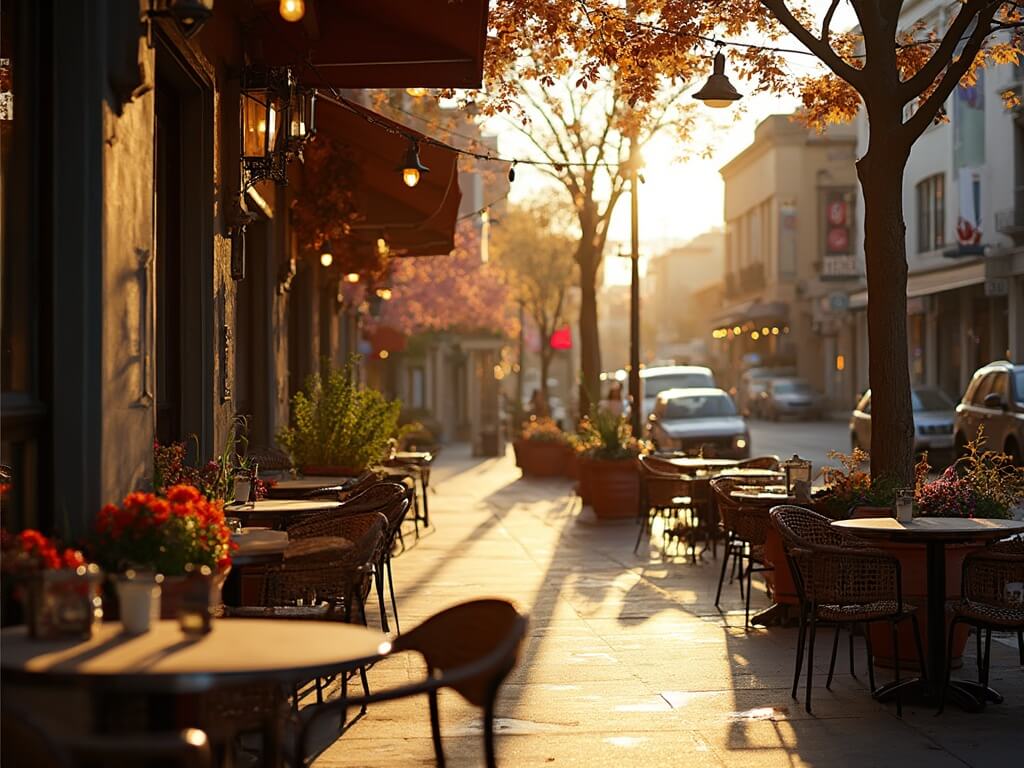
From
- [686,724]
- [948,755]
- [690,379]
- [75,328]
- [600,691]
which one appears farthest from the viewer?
[690,379]

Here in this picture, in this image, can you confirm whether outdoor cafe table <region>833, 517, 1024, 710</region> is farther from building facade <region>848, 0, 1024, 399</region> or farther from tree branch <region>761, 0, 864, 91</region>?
building facade <region>848, 0, 1024, 399</region>

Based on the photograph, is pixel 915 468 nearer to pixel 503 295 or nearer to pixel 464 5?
pixel 464 5

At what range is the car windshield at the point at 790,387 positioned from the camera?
5562 cm

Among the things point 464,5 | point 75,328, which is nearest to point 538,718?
point 75,328

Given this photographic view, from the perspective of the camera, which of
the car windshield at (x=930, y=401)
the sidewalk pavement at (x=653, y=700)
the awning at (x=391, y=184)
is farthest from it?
the car windshield at (x=930, y=401)

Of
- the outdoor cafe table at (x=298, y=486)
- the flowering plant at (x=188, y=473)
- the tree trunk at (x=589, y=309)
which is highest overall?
the tree trunk at (x=589, y=309)

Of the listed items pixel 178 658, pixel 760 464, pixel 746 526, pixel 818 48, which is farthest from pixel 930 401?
pixel 178 658

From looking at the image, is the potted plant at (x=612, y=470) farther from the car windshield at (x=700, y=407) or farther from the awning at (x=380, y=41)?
→ the awning at (x=380, y=41)

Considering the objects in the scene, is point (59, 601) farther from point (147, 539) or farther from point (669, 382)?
point (669, 382)

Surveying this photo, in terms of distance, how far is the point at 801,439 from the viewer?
4081 centimetres

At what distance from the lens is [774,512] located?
341 inches

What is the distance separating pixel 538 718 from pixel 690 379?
27704 mm

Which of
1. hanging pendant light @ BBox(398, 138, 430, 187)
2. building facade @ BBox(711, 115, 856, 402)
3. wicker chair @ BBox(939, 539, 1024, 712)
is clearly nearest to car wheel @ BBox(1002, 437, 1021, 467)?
hanging pendant light @ BBox(398, 138, 430, 187)

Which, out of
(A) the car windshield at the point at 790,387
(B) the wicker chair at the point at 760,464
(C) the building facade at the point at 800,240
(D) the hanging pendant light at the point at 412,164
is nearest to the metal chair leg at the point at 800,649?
(D) the hanging pendant light at the point at 412,164
